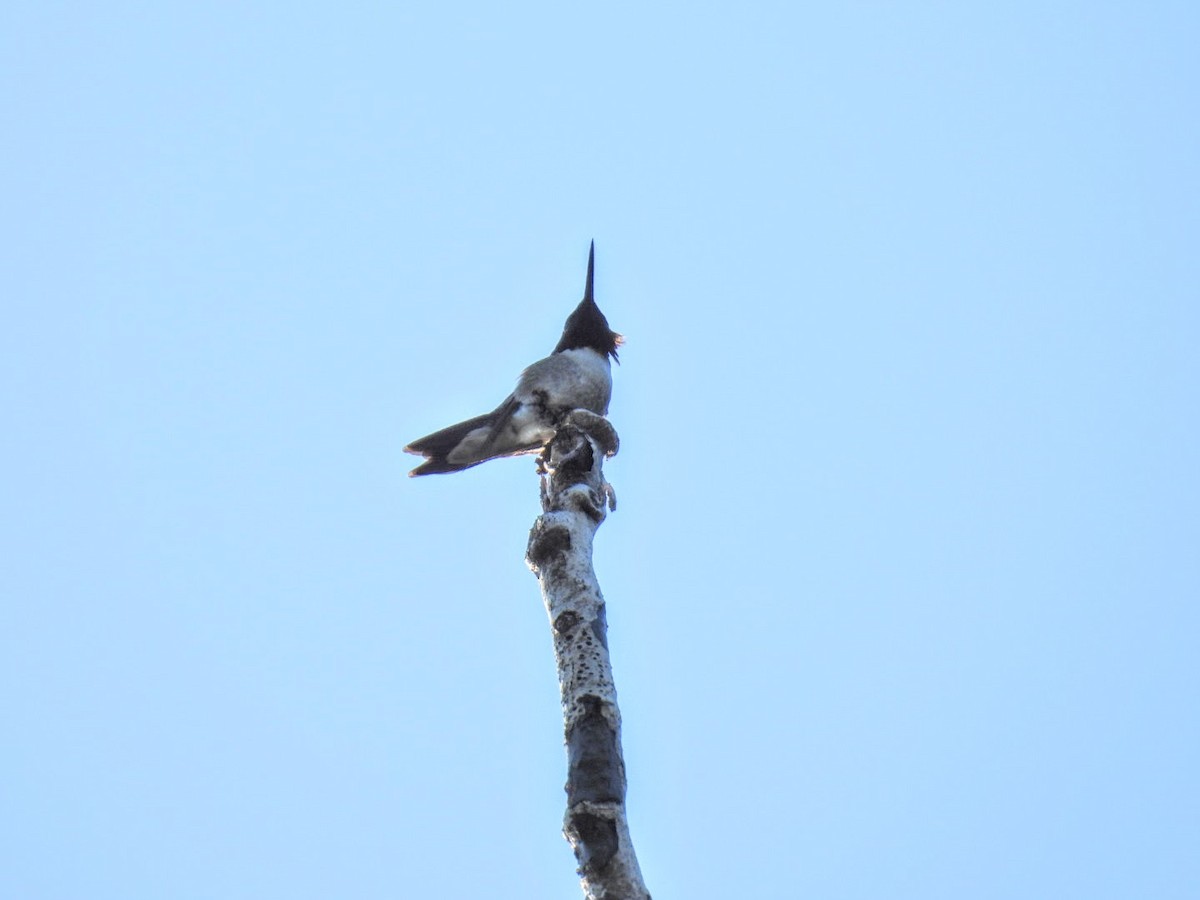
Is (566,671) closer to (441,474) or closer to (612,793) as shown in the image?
(612,793)

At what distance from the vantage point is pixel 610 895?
2723 millimetres

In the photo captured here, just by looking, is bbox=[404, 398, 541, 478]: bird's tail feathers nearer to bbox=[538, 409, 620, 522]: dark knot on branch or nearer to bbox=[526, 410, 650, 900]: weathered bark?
bbox=[538, 409, 620, 522]: dark knot on branch

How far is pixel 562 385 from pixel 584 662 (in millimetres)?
3402

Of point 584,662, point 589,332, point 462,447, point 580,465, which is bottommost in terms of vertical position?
point 584,662

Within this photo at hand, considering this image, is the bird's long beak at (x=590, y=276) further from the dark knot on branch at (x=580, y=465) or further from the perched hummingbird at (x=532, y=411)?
the dark knot on branch at (x=580, y=465)

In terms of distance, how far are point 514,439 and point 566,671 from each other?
3.66 meters

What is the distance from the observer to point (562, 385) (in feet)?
21.9

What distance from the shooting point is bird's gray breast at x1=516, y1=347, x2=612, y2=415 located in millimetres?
6633

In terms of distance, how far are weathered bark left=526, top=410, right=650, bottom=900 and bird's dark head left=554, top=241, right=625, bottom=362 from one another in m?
3.34

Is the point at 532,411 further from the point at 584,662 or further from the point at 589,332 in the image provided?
the point at 584,662

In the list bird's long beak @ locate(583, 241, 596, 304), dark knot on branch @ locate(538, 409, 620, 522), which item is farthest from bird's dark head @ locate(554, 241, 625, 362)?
dark knot on branch @ locate(538, 409, 620, 522)

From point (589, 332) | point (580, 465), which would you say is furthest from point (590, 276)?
point (580, 465)

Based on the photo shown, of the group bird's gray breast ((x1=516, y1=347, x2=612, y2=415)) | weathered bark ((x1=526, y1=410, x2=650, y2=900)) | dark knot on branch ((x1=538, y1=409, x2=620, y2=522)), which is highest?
bird's gray breast ((x1=516, y1=347, x2=612, y2=415))

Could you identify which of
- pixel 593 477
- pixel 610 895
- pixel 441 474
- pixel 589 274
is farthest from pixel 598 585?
pixel 589 274
